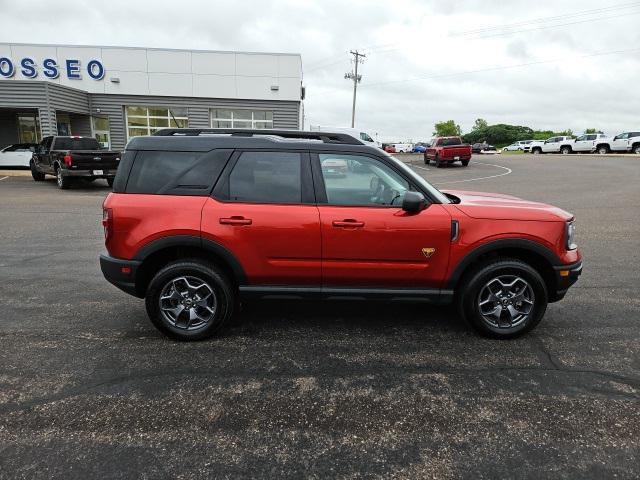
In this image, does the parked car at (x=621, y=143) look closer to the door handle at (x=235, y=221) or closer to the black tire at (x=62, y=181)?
the black tire at (x=62, y=181)

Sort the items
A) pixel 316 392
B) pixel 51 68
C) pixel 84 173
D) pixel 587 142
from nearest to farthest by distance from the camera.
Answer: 1. pixel 316 392
2. pixel 84 173
3. pixel 51 68
4. pixel 587 142

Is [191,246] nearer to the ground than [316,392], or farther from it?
farther from it

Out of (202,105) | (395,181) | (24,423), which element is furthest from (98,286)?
(202,105)

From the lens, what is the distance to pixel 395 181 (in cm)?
407

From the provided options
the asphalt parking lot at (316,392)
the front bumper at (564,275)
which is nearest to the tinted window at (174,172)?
the asphalt parking lot at (316,392)

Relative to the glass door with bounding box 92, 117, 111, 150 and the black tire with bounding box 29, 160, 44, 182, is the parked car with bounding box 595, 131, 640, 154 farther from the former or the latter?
the black tire with bounding box 29, 160, 44, 182

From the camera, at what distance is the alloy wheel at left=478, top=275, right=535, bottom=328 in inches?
160

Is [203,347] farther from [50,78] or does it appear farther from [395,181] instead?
[50,78]

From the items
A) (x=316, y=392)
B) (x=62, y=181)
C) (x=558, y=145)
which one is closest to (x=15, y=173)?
(x=62, y=181)

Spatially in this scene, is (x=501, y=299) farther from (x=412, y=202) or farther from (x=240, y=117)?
(x=240, y=117)

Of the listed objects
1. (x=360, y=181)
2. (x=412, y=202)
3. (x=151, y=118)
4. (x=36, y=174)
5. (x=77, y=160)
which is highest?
(x=151, y=118)

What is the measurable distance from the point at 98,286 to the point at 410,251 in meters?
3.83

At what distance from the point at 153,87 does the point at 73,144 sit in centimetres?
1045

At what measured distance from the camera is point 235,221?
153 inches
